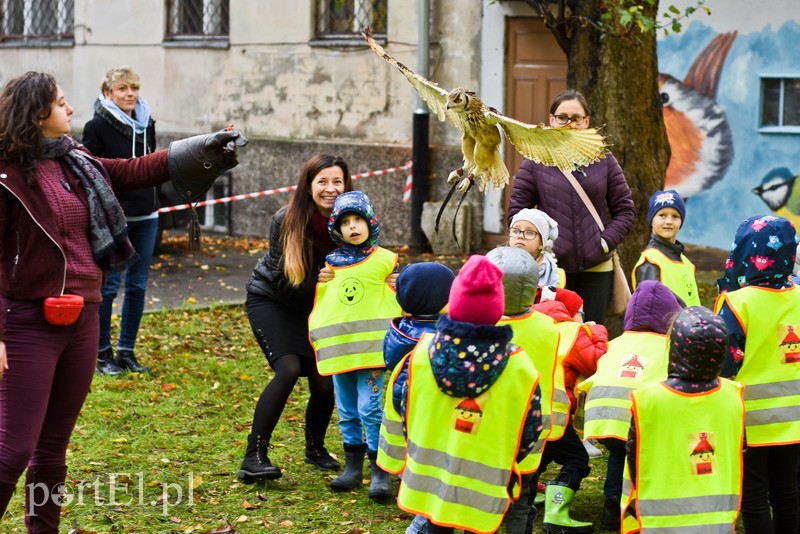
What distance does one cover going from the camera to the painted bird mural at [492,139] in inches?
215

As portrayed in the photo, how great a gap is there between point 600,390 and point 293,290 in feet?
5.69

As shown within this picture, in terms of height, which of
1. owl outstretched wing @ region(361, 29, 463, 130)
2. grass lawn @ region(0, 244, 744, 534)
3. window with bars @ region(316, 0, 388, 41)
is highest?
window with bars @ region(316, 0, 388, 41)

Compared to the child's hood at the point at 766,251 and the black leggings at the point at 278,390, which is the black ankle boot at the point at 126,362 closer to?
the black leggings at the point at 278,390

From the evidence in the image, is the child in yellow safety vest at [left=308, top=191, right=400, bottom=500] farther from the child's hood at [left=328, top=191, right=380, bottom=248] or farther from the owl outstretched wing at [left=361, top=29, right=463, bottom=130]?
the owl outstretched wing at [left=361, top=29, right=463, bottom=130]

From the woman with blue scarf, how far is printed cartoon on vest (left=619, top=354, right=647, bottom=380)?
4.03 m

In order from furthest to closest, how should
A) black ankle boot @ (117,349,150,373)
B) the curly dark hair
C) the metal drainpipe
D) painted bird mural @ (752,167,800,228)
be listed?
the metal drainpipe → painted bird mural @ (752,167,800,228) → black ankle boot @ (117,349,150,373) → the curly dark hair

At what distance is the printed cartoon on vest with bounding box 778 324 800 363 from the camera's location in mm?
4660

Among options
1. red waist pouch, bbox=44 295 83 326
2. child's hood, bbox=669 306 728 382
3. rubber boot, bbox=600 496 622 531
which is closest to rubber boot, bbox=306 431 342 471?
rubber boot, bbox=600 496 622 531

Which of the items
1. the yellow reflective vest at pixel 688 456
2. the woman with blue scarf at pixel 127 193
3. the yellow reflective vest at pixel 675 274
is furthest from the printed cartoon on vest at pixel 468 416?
the woman with blue scarf at pixel 127 193

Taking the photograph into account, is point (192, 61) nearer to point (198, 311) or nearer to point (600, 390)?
point (198, 311)

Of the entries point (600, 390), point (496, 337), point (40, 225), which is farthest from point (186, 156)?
point (600, 390)

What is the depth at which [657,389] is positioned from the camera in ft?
13.4

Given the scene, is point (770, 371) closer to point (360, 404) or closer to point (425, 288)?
point (425, 288)

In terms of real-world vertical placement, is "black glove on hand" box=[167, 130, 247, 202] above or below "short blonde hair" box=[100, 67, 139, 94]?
below
